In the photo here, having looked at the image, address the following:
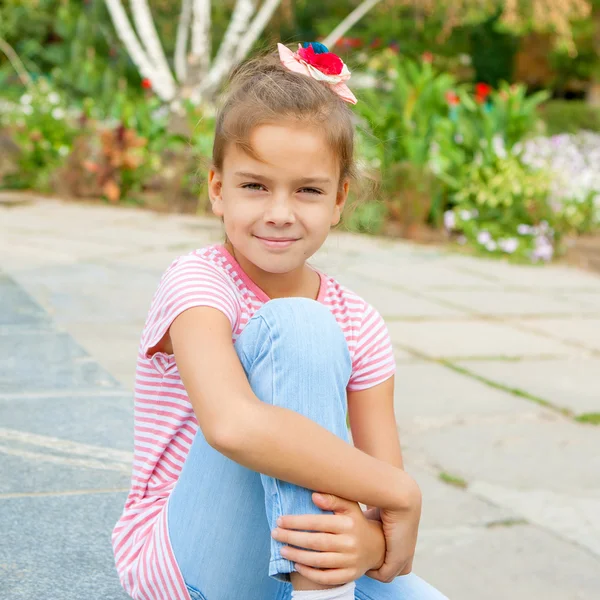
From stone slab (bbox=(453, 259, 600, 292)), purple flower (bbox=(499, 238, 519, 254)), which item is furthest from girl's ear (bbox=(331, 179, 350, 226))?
purple flower (bbox=(499, 238, 519, 254))

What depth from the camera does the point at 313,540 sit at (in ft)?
4.44

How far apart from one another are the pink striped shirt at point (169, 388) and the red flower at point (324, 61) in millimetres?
357

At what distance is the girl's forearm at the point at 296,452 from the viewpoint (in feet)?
4.42

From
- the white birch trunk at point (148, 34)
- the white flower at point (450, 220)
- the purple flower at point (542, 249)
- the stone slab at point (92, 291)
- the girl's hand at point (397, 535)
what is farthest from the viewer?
the white birch trunk at point (148, 34)

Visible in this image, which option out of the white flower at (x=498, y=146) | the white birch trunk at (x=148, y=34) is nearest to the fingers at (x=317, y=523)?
the white flower at (x=498, y=146)

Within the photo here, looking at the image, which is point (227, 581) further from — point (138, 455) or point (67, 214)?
point (67, 214)

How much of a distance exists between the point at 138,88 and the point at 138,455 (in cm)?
1624

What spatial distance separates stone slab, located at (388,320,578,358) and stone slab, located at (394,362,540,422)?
34 centimetres

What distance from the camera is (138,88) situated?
17.2m

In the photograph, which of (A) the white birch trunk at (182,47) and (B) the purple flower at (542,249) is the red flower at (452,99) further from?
(A) the white birch trunk at (182,47)

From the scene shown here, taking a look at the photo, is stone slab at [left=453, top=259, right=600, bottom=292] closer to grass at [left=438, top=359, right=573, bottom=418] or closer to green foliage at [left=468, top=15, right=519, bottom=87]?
grass at [left=438, top=359, right=573, bottom=418]

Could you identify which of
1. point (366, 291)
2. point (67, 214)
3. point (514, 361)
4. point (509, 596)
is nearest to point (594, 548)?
point (509, 596)

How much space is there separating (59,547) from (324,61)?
1.07 m

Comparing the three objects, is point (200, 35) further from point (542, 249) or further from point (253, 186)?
point (253, 186)
